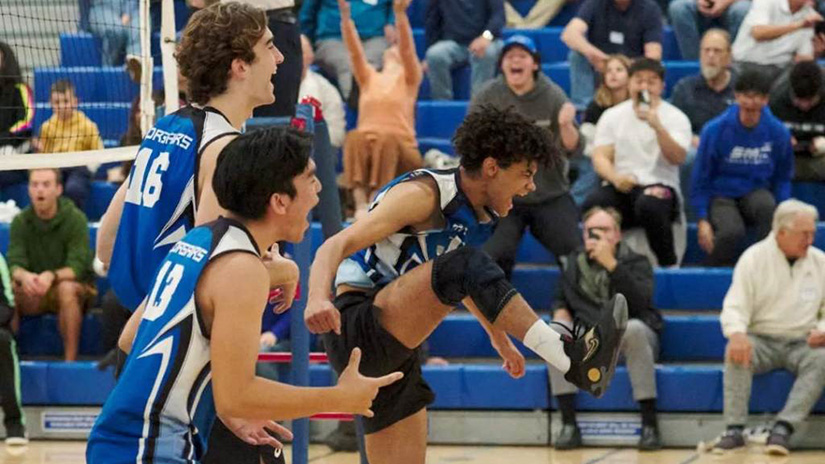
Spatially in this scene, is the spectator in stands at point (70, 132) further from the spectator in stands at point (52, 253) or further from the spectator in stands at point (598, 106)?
the spectator in stands at point (598, 106)

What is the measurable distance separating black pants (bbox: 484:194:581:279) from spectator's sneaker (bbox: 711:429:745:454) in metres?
1.67

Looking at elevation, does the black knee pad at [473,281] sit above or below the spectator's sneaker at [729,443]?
above

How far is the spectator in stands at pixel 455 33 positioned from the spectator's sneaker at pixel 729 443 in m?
4.12

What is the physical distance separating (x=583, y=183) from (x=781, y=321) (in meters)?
2.17

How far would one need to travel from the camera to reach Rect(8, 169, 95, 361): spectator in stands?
971 cm

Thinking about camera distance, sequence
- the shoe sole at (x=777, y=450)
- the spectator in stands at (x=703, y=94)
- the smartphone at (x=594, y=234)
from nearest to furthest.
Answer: the shoe sole at (x=777, y=450)
the smartphone at (x=594, y=234)
the spectator in stands at (x=703, y=94)

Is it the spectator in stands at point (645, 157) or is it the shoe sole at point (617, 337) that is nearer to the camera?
the shoe sole at point (617, 337)

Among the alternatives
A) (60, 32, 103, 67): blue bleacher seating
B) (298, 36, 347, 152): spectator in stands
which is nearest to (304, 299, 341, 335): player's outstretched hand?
(298, 36, 347, 152): spectator in stands

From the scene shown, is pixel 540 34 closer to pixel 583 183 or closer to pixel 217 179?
pixel 583 183

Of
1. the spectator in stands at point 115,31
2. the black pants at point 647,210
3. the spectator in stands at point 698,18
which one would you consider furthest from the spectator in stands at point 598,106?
the spectator in stands at point 115,31

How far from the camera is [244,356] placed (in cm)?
326

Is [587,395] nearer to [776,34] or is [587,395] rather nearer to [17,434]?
[17,434]

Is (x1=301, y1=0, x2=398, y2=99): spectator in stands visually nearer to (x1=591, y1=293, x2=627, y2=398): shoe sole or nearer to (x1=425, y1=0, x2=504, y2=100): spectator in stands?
(x1=425, y1=0, x2=504, y2=100): spectator in stands

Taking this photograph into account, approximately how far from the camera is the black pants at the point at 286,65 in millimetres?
5828
